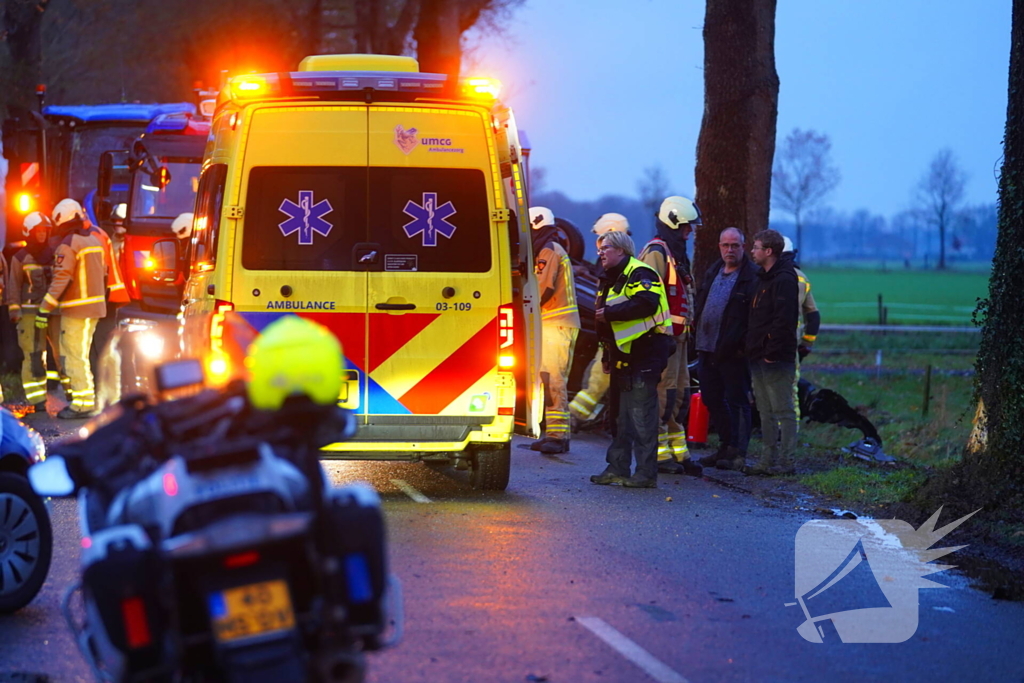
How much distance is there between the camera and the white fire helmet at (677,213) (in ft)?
39.3

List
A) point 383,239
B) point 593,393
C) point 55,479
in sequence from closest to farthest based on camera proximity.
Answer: point 55,479
point 383,239
point 593,393

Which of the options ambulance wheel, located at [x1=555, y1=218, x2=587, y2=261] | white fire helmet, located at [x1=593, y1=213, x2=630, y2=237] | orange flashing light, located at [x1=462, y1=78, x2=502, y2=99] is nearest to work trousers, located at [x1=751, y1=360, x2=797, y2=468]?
white fire helmet, located at [x1=593, y1=213, x2=630, y2=237]

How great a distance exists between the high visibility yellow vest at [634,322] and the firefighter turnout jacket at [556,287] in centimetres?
194

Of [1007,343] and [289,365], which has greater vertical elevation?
[289,365]

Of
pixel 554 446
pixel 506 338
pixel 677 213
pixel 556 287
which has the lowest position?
pixel 554 446

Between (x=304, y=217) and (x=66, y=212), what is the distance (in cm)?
627

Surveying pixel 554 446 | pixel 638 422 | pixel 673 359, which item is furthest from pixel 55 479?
pixel 554 446

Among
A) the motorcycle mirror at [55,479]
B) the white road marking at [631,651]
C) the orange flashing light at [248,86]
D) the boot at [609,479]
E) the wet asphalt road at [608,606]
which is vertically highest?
the orange flashing light at [248,86]

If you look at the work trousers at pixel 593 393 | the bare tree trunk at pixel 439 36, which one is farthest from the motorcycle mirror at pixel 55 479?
the bare tree trunk at pixel 439 36

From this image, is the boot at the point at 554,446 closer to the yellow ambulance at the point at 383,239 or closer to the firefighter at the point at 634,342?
the firefighter at the point at 634,342

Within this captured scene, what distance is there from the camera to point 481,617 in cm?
632

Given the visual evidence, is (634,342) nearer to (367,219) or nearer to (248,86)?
(367,219)

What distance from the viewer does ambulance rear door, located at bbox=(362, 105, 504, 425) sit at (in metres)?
9.23

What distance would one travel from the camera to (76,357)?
1480 centimetres
